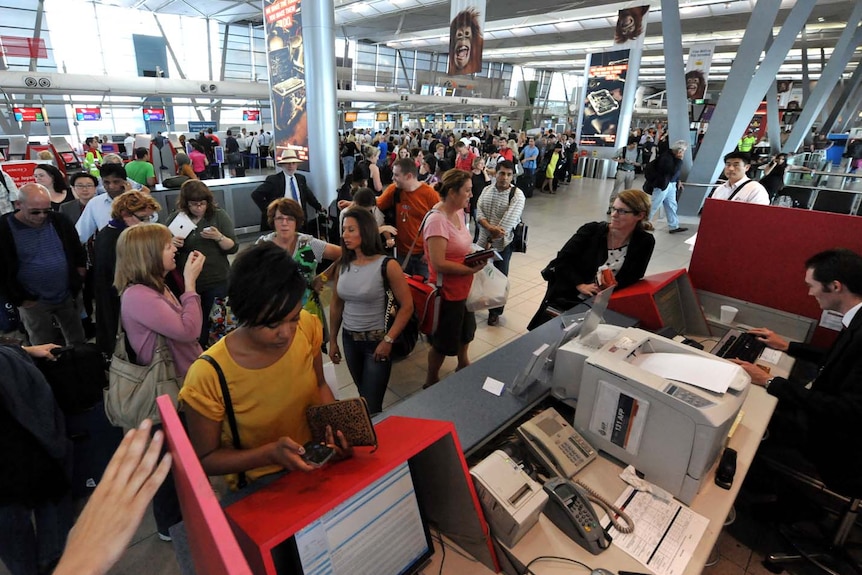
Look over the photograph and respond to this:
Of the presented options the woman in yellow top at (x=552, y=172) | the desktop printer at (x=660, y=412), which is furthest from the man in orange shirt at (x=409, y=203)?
the woman in yellow top at (x=552, y=172)

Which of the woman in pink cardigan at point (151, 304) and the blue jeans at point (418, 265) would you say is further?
the blue jeans at point (418, 265)

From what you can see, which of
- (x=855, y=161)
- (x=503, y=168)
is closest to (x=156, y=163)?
(x=503, y=168)

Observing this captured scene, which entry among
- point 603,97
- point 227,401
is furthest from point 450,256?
point 603,97

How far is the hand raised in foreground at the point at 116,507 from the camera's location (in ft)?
2.46

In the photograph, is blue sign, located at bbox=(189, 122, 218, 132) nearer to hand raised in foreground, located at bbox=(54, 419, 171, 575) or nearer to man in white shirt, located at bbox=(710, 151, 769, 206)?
man in white shirt, located at bbox=(710, 151, 769, 206)

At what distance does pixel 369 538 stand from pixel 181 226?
9.36ft

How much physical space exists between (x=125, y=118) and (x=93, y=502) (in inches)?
907

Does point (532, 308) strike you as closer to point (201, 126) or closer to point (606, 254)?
point (606, 254)

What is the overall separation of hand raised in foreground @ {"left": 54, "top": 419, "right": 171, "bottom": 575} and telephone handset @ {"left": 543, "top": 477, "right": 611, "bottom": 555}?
48.2 inches

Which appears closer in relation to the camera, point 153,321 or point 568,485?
point 568,485

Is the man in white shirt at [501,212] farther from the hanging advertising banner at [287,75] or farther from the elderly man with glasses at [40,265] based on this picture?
the elderly man with glasses at [40,265]

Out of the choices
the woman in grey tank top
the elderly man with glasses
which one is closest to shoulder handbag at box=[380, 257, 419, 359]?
the woman in grey tank top

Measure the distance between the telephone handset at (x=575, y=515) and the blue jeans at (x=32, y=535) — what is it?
7.47 feet

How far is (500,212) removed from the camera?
15.8 feet
